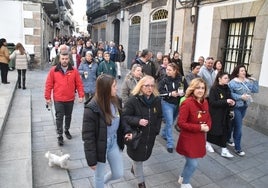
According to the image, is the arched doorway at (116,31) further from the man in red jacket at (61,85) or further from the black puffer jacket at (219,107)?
the black puffer jacket at (219,107)

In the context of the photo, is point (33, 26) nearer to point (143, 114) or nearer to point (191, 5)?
point (191, 5)

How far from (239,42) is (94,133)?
18.9ft

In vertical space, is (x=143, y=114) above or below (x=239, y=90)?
below

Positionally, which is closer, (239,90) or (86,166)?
(86,166)

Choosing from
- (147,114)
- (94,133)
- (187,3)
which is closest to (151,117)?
(147,114)

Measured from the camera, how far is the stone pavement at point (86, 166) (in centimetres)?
363

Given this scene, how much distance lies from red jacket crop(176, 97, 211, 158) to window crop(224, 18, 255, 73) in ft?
13.5

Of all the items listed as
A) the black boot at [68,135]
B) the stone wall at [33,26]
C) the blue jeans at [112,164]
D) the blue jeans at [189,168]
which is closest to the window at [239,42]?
the blue jeans at [189,168]

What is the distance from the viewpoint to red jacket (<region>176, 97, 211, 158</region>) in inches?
132

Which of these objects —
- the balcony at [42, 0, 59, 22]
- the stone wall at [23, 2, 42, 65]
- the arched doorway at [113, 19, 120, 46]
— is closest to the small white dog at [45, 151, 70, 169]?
the stone wall at [23, 2, 42, 65]

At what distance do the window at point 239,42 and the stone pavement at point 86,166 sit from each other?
2.16m

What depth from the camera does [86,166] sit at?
409cm

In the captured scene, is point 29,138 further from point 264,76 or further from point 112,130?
point 264,76

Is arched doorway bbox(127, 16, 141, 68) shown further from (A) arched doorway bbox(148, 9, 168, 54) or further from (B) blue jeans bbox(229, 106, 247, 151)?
(B) blue jeans bbox(229, 106, 247, 151)
